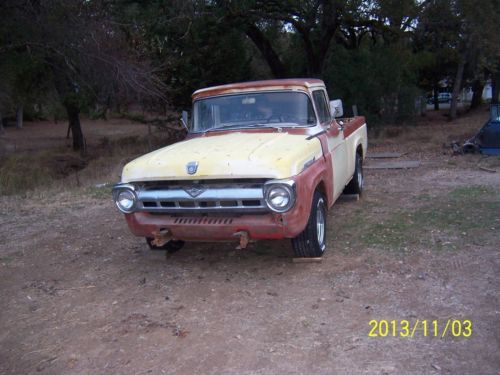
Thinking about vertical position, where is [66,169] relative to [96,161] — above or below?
below

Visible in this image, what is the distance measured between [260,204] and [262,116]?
1761 mm

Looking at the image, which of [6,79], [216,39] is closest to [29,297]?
[6,79]

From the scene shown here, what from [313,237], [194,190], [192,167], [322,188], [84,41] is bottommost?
[313,237]

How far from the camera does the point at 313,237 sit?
499 centimetres

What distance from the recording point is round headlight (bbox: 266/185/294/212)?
4.36 m

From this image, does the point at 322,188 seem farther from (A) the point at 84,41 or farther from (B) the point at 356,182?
(A) the point at 84,41

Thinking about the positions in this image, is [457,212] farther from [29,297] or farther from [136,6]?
[136,6]

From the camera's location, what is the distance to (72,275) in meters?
5.41

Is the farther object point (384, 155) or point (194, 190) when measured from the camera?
point (384, 155)

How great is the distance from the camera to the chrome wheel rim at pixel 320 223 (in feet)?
16.7

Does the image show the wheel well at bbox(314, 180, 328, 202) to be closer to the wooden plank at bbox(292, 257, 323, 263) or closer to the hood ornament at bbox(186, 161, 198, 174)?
the wooden plank at bbox(292, 257, 323, 263)

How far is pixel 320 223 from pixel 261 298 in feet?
3.81

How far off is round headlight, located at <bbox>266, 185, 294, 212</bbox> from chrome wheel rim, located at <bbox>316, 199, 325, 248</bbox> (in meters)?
0.77

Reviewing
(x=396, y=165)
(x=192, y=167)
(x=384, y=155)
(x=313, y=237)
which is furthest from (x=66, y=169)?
(x=313, y=237)
